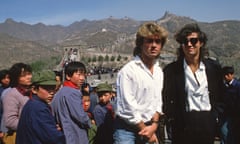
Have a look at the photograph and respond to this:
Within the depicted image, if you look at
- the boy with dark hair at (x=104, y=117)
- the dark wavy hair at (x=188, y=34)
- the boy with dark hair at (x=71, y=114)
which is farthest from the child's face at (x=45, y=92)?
the boy with dark hair at (x=104, y=117)

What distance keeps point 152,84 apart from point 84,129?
1.07 meters

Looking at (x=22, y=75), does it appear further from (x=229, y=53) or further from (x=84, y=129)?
(x=229, y=53)

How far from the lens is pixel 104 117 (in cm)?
470

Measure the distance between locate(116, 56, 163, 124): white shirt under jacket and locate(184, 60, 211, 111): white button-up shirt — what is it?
25cm

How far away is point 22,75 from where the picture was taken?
14.5 feet

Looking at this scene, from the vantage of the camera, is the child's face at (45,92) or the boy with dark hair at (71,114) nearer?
the child's face at (45,92)

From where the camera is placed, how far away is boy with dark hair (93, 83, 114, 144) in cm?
457

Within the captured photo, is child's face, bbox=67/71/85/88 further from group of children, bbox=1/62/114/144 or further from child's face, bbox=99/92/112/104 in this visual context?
child's face, bbox=99/92/112/104

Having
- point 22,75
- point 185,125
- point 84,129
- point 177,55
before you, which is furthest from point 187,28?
point 22,75

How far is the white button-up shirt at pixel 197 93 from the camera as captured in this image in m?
3.13

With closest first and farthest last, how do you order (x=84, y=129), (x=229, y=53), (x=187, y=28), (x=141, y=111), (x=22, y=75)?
(x=141, y=111)
(x=187, y=28)
(x=84, y=129)
(x=22, y=75)
(x=229, y=53)

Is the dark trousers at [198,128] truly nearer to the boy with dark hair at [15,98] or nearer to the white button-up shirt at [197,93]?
the white button-up shirt at [197,93]

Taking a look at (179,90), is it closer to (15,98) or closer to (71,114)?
(71,114)

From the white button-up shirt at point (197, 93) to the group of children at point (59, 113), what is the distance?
1.10 meters
